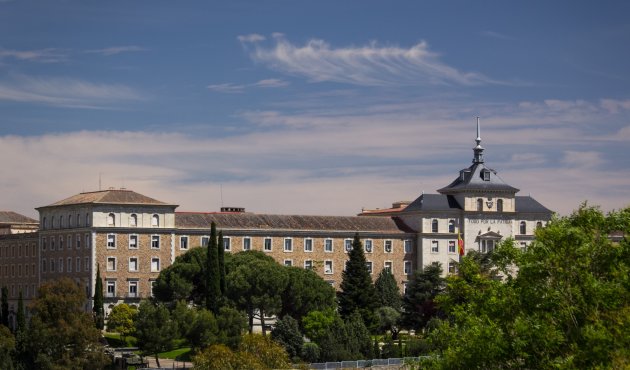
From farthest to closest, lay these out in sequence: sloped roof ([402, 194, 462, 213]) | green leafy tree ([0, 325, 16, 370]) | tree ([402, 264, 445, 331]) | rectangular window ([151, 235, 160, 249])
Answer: sloped roof ([402, 194, 462, 213]) < rectangular window ([151, 235, 160, 249]) < tree ([402, 264, 445, 331]) < green leafy tree ([0, 325, 16, 370])

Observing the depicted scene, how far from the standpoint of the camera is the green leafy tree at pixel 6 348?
252ft

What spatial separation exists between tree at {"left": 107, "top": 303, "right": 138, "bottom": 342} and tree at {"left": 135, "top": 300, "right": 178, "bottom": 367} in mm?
11079

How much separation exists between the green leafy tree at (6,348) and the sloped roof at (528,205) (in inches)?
2046

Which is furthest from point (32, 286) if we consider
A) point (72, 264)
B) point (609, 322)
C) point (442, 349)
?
point (609, 322)

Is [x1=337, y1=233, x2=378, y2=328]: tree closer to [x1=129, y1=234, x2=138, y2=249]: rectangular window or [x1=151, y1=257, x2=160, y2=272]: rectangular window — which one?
[x1=151, y1=257, x2=160, y2=272]: rectangular window

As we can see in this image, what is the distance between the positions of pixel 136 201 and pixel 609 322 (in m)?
65.6

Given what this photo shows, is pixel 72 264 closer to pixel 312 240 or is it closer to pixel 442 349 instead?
pixel 312 240

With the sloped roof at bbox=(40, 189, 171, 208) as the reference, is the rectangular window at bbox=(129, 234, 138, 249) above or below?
below

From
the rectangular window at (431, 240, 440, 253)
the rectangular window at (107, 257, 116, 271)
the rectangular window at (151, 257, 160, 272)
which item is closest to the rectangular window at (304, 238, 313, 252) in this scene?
the rectangular window at (431, 240, 440, 253)

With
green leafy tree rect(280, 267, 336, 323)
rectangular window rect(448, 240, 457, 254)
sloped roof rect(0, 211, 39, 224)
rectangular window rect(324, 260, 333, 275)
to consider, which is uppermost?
sloped roof rect(0, 211, 39, 224)

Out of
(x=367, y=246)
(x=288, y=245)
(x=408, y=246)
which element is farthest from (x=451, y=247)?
(x=288, y=245)

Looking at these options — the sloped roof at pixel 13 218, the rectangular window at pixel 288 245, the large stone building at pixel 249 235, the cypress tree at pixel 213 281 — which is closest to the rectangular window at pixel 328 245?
the large stone building at pixel 249 235

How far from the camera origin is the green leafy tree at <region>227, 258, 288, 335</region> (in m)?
92.4

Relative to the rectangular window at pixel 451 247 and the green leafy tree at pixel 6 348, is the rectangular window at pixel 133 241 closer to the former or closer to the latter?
the green leafy tree at pixel 6 348
